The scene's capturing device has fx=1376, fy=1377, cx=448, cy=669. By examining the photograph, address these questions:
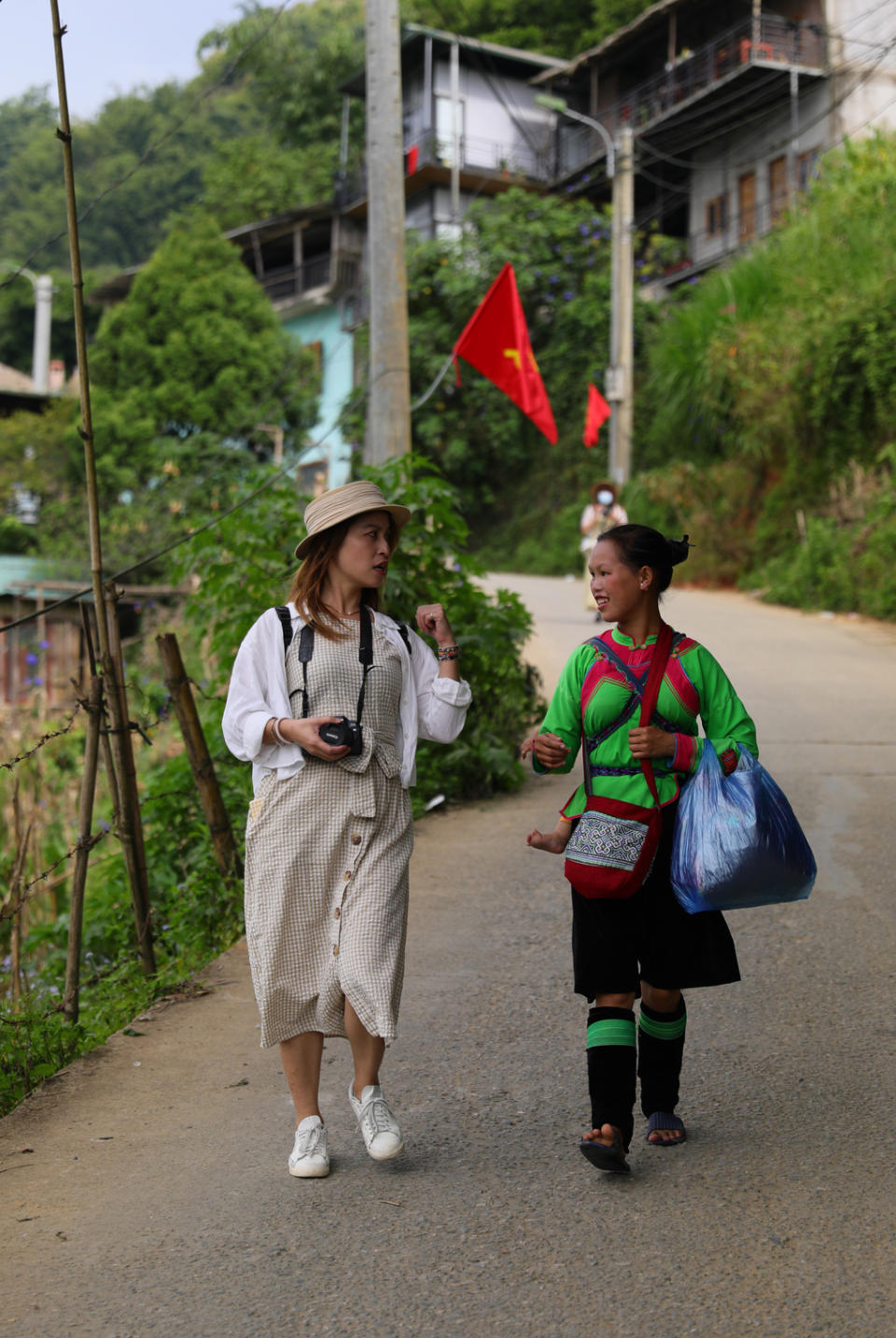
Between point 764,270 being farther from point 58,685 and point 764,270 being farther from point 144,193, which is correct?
point 144,193

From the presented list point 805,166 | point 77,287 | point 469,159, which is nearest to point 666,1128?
point 77,287

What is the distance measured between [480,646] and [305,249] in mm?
30235

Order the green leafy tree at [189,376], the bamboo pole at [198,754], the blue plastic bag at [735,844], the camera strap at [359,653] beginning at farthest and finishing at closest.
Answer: the green leafy tree at [189,376] → the bamboo pole at [198,754] → the camera strap at [359,653] → the blue plastic bag at [735,844]

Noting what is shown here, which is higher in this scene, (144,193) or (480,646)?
(144,193)

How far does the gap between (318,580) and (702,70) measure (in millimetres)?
29358

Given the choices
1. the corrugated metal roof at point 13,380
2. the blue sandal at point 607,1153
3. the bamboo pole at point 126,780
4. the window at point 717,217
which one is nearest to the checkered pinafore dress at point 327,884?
the blue sandal at point 607,1153

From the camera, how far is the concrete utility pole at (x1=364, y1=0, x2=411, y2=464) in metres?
8.83

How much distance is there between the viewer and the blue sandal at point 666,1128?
11.5 feet

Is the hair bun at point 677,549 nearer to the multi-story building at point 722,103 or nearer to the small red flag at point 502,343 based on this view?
the small red flag at point 502,343

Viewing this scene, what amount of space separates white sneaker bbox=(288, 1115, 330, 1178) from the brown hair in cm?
122

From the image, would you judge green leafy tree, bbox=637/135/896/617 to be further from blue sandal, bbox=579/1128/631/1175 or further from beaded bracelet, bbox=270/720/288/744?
beaded bracelet, bbox=270/720/288/744

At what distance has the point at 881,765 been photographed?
323 inches

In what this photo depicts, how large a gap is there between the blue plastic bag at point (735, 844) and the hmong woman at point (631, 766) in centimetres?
10

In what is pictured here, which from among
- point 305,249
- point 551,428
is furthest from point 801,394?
point 305,249
